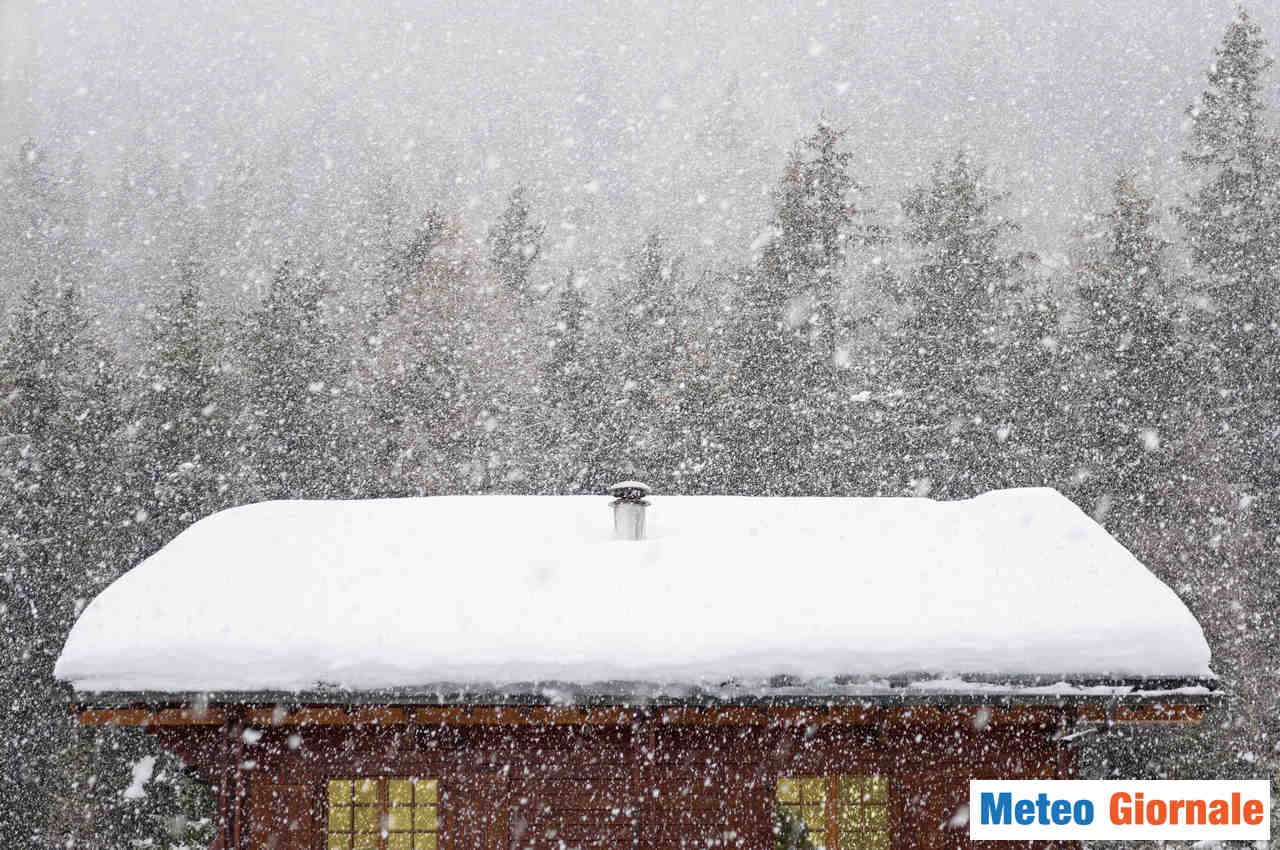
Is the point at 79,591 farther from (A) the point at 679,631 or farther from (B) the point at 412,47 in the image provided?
(B) the point at 412,47

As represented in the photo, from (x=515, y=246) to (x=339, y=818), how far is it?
2476cm

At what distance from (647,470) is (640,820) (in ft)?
48.7

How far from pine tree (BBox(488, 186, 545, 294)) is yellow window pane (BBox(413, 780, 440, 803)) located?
77.7 feet

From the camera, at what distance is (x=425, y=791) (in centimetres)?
793

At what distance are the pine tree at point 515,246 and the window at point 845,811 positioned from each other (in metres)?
24.1

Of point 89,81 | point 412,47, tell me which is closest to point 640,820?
point 89,81

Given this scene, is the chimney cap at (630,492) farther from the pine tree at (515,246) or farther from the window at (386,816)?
the pine tree at (515,246)

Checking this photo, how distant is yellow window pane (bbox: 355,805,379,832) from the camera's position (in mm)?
7898

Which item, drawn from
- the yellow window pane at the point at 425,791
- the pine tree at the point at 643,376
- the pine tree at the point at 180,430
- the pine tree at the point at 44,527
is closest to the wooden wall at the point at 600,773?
the yellow window pane at the point at 425,791

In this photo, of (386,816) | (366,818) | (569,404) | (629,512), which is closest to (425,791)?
(386,816)

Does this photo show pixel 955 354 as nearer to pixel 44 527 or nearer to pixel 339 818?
pixel 339 818

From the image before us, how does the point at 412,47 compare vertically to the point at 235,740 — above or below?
above

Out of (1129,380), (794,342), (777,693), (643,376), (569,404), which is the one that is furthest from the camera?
(569,404)

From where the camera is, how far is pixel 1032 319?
2259 cm
